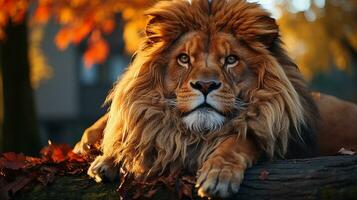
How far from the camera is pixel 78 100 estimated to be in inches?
1070

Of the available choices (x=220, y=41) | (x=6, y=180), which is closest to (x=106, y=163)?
(x=6, y=180)

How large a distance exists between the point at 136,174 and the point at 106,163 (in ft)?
0.71

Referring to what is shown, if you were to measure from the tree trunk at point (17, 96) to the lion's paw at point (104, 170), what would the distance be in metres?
4.43

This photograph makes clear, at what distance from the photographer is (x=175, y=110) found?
4.30 meters

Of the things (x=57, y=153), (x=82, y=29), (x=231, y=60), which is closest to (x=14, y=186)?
(x=57, y=153)

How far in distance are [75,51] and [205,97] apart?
22.8 metres

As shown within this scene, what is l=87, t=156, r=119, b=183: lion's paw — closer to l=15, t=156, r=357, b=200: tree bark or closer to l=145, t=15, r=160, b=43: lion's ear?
l=15, t=156, r=357, b=200: tree bark

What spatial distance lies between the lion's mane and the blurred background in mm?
429

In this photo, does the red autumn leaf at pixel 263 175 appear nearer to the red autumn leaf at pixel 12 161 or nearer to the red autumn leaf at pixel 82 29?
the red autumn leaf at pixel 12 161

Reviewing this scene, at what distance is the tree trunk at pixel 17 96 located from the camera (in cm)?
884

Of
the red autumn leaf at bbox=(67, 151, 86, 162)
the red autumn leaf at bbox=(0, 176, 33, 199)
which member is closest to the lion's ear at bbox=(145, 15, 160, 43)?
the red autumn leaf at bbox=(67, 151, 86, 162)

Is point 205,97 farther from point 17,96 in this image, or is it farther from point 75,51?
point 75,51

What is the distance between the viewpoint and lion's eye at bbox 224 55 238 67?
4.33 m

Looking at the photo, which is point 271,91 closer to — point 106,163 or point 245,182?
point 245,182
